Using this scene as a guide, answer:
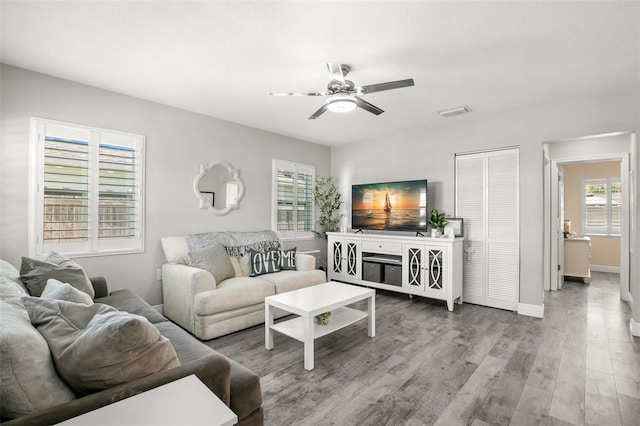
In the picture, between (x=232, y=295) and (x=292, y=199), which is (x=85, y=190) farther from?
(x=292, y=199)

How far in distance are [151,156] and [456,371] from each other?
372cm

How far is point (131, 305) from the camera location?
2.57 meters

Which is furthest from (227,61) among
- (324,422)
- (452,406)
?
(452,406)

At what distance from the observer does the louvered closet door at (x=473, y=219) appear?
4156 mm

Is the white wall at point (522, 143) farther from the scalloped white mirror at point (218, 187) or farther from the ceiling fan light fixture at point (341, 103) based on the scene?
the scalloped white mirror at point (218, 187)

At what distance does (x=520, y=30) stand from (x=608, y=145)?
135 inches

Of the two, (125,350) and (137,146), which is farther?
(137,146)

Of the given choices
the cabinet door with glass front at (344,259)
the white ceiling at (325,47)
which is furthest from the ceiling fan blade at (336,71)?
the cabinet door with glass front at (344,259)

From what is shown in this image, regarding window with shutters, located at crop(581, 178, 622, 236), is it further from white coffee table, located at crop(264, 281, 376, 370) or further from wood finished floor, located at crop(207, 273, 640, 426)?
white coffee table, located at crop(264, 281, 376, 370)

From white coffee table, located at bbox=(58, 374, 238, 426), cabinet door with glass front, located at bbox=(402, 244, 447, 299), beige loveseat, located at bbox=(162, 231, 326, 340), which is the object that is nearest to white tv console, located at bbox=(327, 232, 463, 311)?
cabinet door with glass front, located at bbox=(402, 244, 447, 299)

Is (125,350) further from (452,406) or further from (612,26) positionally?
(612,26)

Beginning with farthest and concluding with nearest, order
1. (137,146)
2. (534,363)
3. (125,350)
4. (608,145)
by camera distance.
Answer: (608,145) < (137,146) < (534,363) < (125,350)

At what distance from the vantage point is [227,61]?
2.66 meters

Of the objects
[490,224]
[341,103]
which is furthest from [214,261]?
[490,224]
